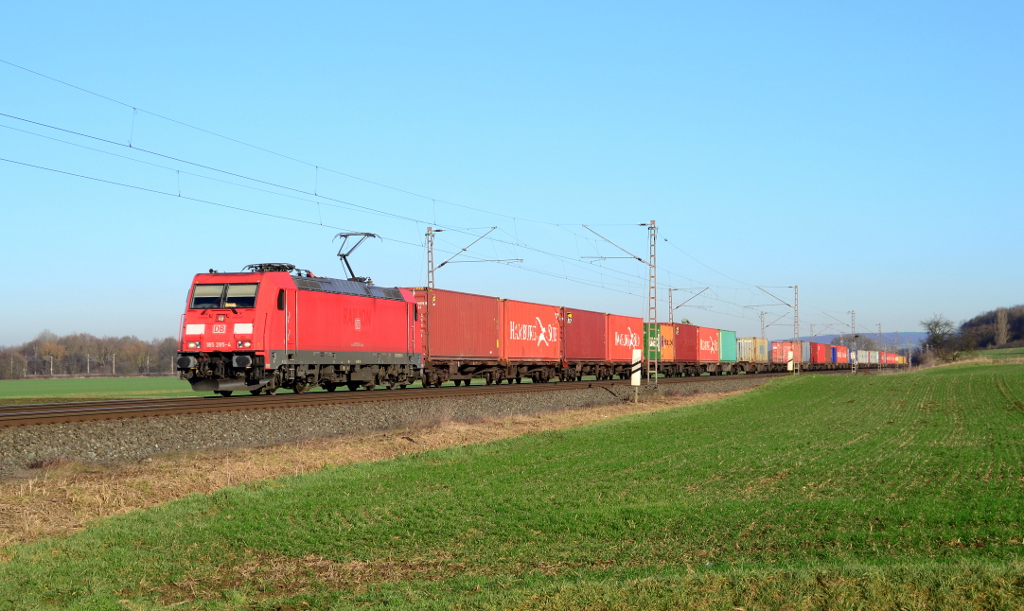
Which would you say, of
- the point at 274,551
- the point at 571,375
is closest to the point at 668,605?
the point at 274,551

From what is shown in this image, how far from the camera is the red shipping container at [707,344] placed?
232 ft

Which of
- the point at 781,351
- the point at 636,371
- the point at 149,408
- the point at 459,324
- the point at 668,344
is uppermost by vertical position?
the point at 459,324

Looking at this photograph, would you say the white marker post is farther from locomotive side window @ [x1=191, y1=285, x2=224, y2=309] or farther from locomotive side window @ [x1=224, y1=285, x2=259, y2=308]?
locomotive side window @ [x1=191, y1=285, x2=224, y2=309]

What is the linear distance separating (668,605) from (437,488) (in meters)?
7.41

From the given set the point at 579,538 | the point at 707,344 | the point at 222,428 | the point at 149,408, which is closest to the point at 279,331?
the point at 149,408

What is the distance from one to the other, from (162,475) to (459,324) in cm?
2736

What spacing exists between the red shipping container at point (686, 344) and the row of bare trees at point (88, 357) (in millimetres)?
95255

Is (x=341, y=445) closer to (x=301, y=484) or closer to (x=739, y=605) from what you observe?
(x=301, y=484)

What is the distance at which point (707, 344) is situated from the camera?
7331 cm

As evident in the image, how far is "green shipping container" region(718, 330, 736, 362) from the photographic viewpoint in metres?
77.6

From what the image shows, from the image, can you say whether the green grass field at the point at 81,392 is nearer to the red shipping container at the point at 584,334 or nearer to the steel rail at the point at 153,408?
the steel rail at the point at 153,408

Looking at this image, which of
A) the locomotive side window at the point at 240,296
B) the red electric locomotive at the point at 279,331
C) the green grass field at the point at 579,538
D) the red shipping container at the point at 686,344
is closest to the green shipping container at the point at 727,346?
the red shipping container at the point at 686,344

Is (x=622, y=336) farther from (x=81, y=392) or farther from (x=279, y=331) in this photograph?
(x=81, y=392)

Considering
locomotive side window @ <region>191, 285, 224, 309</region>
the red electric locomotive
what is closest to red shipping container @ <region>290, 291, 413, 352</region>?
the red electric locomotive
